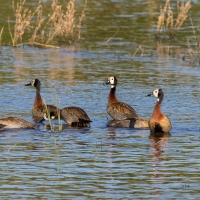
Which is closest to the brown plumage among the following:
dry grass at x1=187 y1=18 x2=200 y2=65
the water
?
Answer: the water

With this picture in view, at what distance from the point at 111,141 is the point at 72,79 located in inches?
330

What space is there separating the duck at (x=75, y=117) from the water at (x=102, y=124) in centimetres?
27

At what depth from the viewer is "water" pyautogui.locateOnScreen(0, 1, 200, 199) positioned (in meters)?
11.1

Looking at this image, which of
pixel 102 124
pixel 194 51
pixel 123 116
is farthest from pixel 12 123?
pixel 194 51

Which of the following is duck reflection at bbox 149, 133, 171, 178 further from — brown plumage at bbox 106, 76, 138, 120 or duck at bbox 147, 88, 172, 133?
brown plumage at bbox 106, 76, 138, 120

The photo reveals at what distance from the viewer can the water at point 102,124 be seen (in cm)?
1109

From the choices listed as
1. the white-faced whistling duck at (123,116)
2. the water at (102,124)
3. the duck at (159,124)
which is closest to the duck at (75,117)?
the water at (102,124)

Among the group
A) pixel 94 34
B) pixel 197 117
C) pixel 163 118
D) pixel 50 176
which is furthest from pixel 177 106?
pixel 94 34

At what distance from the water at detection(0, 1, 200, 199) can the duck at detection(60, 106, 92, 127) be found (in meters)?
0.27

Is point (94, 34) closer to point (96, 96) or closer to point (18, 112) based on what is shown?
point (96, 96)

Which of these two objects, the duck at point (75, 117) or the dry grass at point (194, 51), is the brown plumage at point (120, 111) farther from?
the dry grass at point (194, 51)

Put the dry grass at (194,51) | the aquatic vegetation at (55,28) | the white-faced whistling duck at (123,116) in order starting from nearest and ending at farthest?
1. the white-faced whistling duck at (123,116)
2. the dry grass at (194,51)
3. the aquatic vegetation at (55,28)

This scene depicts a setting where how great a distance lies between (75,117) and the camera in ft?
53.7

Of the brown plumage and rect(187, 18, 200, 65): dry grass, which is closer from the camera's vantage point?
the brown plumage
